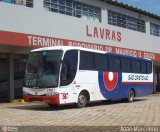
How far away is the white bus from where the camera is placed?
18609mm

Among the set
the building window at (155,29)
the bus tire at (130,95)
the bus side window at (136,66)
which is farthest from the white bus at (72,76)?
the building window at (155,29)

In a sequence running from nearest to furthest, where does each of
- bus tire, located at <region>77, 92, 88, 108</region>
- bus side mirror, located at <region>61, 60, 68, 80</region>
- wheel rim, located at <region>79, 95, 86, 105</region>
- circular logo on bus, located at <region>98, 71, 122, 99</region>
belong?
bus side mirror, located at <region>61, 60, 68, 80</region>
bus tire, located at <region>77, 92, 88, 108</region>
wheel rim, located at <region>79, 95, 86, 105</region>
circular logo on bus, located at <region>98, 71, 122, 99</region>

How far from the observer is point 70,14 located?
98.2 ft

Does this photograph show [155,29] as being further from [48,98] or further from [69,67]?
[48,98]

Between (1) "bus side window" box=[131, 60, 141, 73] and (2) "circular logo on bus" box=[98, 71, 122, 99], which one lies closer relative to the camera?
(2) "circular logo on bus" box=[98, 71, 122, 99]

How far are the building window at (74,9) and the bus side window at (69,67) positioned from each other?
28.1 feet

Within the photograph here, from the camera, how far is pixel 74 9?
30.4m

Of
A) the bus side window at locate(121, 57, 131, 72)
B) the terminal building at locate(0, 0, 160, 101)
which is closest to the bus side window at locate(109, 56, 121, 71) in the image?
the bus side window at locate(121, 57, 131, 72)

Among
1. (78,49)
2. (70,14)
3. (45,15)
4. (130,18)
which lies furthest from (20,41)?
(130,18)

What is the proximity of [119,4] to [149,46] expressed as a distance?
5.82m

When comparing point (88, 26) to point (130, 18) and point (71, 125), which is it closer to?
point (130, 18)

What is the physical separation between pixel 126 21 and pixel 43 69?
1967cm

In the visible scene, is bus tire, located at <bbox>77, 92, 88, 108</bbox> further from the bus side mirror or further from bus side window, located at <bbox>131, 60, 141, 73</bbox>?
bus side window, located at <bbox>131, 60, 141, 73</bbox>

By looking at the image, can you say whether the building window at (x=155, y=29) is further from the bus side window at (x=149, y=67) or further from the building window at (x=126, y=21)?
the bus side window at (x=149, y=67)
